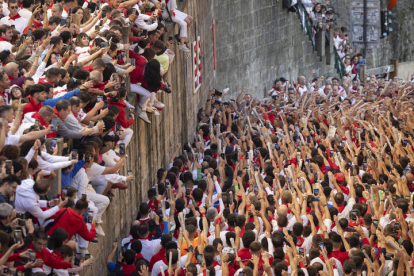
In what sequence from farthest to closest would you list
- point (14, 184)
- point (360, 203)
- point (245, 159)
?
point (245, 159)
point (360, 203)
point (14, 184)

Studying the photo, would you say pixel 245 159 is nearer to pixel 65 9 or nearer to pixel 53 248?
pixel 65 9

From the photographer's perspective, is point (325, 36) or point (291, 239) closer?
point (291, 239)

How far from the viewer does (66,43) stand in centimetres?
1199

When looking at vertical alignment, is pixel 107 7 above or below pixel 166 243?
above

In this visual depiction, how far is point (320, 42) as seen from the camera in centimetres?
3008

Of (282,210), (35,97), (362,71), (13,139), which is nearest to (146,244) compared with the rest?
(282,210)

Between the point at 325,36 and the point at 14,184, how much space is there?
23.5 m

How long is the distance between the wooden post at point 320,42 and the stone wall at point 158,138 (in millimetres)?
7603

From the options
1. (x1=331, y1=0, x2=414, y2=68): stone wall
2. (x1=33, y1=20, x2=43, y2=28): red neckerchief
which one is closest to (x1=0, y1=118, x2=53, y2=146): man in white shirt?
(x1=33, y1=20, x2=43, y2=28): red neckerchief

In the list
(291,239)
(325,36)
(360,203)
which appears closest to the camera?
(291,239)

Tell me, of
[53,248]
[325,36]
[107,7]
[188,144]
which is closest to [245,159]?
[188,144]

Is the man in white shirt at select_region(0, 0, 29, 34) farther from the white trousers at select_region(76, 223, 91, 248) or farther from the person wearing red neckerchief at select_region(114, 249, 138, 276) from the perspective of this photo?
the white trousers at select_region(76, 223, 91, 248)

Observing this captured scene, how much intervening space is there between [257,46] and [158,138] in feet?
36.6

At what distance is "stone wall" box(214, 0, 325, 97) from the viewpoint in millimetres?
24969
